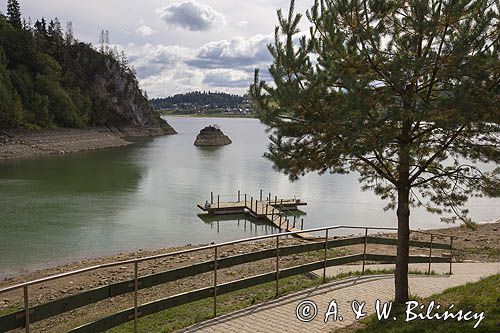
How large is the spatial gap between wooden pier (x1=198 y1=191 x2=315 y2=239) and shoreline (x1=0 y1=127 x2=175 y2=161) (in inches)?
1421

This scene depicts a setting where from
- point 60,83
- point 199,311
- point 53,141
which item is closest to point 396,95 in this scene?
point 199,311

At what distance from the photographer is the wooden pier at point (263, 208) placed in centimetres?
2762

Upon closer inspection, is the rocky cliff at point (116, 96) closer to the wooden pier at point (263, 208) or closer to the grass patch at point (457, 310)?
the wooden pier at point (263, 208)

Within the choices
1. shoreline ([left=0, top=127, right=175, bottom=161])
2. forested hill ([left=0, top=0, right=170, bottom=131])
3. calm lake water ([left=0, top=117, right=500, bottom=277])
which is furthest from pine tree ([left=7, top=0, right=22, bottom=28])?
calm lake water ([left=0, top=117, right=500, bottom=277])

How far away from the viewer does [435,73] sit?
646 centimetres

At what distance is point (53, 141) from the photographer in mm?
68062

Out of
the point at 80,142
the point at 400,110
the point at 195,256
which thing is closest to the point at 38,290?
the point at 195,256

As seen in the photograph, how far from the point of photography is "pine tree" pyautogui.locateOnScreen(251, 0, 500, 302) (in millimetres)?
6250

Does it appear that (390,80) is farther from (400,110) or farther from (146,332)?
(146,332)

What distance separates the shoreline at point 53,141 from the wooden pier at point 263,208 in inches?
1421

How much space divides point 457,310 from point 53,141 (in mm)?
69502

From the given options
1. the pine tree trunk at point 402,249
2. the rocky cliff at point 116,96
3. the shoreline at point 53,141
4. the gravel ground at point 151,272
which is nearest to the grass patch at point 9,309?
the gravel ground at point 151,272

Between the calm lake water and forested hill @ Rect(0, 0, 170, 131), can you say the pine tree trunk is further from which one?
forested hill @ Rect(0, 0, 170, 131)

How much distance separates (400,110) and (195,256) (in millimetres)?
13319
